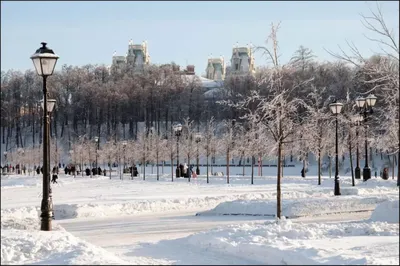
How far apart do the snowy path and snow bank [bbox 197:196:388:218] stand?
26.2 inches

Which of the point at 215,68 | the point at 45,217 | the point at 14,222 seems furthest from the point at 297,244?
the point at 215,68

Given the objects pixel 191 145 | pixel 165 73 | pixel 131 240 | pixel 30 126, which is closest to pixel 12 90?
pixel 30 126

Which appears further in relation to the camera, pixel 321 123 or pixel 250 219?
pixel 321 123

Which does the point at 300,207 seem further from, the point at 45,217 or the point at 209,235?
the point at 45,217

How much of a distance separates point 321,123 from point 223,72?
13429 centimetres

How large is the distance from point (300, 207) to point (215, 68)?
153031 millimetres

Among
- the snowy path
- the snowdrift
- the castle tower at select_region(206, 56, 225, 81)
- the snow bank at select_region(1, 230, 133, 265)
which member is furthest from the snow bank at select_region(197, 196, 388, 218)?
the castle tower at select_region(206, 56, 225, 81)

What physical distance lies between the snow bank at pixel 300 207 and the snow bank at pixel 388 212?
4.93 m

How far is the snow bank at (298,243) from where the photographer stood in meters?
10.5

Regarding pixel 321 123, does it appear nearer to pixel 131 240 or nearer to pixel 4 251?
pixel 131 240

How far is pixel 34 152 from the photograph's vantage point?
73.9 meters

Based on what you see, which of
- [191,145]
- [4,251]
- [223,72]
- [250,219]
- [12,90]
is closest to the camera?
[4,251]

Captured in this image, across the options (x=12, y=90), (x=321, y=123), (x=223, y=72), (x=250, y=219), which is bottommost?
(x=250, y=219)

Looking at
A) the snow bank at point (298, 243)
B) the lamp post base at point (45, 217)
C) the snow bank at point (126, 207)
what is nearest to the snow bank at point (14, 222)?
the lamp post base at point (45, 217)
